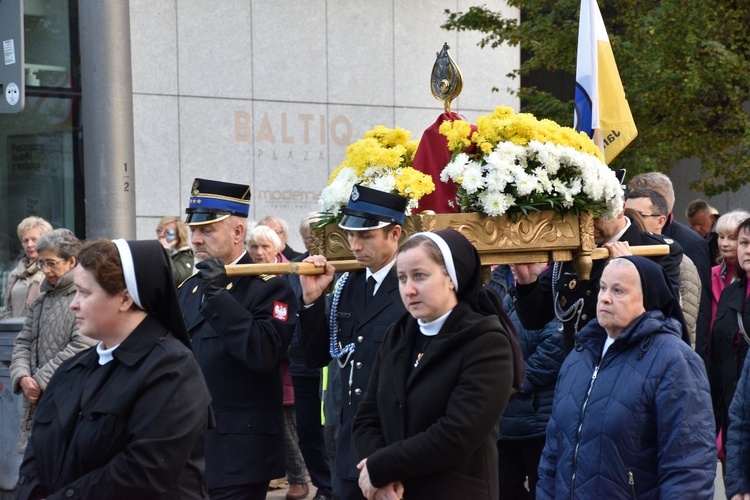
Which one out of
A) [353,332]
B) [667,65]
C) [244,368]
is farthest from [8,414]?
[667,65]

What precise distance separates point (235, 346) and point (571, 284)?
1778 mm

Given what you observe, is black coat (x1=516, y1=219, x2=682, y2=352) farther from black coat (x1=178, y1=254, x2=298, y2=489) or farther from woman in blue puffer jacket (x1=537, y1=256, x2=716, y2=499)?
black coat (x1=178, y1=254, x2=298, y2=489)

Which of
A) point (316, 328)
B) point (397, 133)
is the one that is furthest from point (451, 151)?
point (316, 328)

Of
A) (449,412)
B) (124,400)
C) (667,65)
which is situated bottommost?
(449,412)

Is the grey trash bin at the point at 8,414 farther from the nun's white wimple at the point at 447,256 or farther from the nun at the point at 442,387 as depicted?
the nun's white wimple at the point at 447,256

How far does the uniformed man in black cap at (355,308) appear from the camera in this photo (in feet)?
17.8

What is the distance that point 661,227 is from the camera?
7.88 meters

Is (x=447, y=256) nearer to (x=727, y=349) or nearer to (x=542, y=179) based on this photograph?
(x=542, y=179)

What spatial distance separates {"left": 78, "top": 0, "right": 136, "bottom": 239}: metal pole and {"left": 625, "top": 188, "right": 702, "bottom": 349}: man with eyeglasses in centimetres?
321

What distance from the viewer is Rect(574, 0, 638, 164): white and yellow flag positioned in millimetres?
7750

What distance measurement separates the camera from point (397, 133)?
19.9 feet

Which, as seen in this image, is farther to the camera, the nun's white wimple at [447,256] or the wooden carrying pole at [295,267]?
the wooden carrying pole at [295,267]

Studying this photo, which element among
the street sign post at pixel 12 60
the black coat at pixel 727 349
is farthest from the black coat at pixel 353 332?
the black coat at pixel 727 349

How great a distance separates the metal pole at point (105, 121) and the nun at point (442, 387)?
351cm
